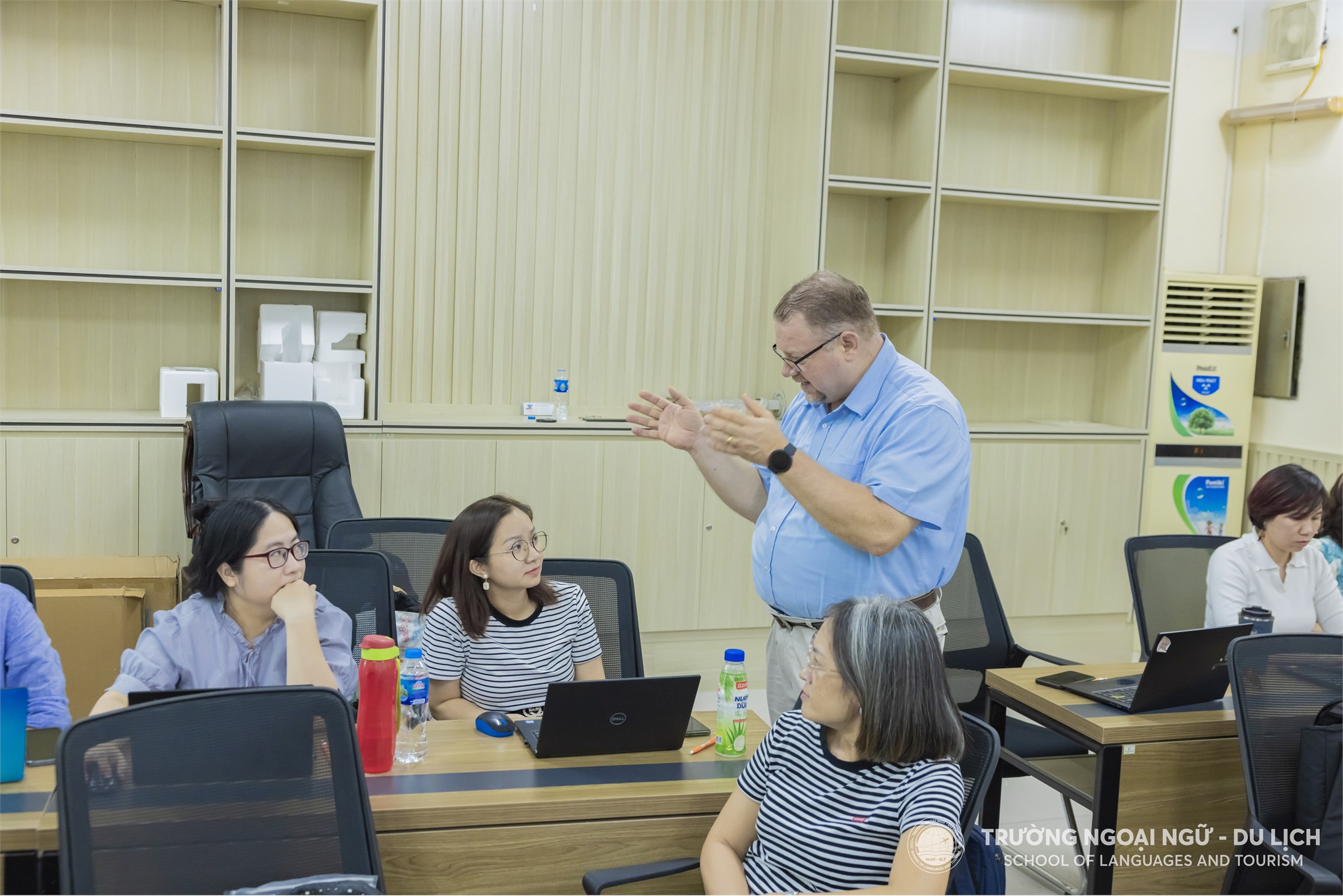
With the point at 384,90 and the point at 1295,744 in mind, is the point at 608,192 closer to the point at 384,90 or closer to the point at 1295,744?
the point at 384,90

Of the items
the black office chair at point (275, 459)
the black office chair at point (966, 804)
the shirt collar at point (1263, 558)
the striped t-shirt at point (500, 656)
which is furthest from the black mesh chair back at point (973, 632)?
the black office chair at point (275, 459)

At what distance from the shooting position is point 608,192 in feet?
16.7

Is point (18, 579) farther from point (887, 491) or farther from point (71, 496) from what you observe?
point (887, 491)

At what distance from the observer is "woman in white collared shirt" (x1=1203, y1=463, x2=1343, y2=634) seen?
3.30 meters

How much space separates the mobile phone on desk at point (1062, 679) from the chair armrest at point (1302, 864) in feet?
1.95

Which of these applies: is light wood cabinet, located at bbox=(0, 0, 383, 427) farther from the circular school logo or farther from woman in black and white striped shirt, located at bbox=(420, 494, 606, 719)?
the circular school logo

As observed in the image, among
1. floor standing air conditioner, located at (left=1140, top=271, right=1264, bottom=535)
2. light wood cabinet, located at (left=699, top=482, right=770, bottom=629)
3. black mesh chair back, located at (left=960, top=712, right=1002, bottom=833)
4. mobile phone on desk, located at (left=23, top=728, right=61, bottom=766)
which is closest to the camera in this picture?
black mesh chair back, located at (left=960, top=712, right=1002, bottom=833)

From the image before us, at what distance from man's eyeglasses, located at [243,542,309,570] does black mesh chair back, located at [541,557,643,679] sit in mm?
689

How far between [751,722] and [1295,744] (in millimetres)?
1234

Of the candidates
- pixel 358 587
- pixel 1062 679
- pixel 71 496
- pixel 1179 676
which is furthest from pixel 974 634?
pixel 71 496

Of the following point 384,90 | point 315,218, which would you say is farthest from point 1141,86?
point 315,218

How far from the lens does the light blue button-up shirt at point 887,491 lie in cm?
241

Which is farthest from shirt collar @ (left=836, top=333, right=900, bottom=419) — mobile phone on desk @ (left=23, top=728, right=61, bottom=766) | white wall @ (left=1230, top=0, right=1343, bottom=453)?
white wall @ (left=1230, top=0, right=1343, bottom=453)

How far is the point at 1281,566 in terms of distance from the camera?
341 centimetres
